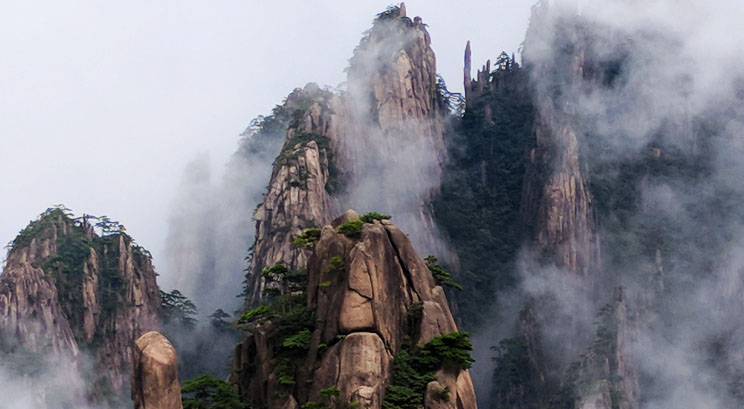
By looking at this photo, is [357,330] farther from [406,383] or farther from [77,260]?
[77,260]

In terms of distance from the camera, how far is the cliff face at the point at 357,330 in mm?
87938

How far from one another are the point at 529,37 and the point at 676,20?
563 inches

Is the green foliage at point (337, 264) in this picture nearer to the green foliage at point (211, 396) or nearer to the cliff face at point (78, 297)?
the green foliage at point (211, 396)

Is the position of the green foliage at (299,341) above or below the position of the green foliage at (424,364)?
above

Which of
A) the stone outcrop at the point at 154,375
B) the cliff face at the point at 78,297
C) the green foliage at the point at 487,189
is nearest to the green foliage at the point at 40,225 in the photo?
the cliff face at the point at 78,297

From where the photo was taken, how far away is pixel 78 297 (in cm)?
13238

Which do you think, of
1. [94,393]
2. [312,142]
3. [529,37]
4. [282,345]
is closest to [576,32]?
[529,37]

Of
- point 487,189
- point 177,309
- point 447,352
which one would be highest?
point 487,189

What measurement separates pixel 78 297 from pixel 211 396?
143 ft

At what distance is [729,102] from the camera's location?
523 feet

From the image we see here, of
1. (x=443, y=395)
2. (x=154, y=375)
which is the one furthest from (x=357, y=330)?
(x=154, y=375)

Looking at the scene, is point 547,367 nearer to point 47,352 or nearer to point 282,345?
point 47,352

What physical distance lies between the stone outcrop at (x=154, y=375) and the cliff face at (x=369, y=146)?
2010 inches

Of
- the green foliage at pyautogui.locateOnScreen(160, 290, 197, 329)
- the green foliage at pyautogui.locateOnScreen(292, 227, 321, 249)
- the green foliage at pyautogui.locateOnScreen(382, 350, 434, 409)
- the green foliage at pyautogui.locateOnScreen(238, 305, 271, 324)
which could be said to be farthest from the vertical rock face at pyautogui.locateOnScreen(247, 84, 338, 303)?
the green foliage at pyautogui.locateOnScreen(382, 350, 434, 409)
